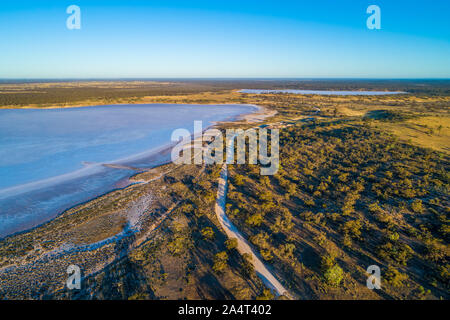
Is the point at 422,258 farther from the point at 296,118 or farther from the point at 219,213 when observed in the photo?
the point at 296,118

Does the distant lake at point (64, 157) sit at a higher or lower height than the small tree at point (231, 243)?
higher

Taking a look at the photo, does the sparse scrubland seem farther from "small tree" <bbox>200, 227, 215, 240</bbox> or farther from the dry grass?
the dry grass

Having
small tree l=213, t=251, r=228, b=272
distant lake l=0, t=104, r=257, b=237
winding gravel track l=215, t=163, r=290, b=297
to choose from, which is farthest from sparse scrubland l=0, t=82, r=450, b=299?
distant lake l=0, t=104, r=257, b=237

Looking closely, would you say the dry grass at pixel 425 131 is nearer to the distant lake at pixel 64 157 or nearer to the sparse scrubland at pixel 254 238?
the sparse scrubland at pixel 254 238

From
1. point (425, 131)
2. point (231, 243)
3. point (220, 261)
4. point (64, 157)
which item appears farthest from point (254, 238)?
point (425, 131)

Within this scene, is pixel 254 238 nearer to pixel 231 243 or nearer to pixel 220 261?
pixel 231 243

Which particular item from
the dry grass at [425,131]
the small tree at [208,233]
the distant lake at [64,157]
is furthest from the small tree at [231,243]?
the dry grass at [425,131]

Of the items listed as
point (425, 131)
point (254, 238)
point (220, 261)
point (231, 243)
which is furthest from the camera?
point (425, 131)

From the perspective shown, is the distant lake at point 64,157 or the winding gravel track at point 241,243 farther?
the distant lake at point 64,157
